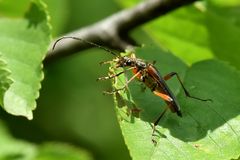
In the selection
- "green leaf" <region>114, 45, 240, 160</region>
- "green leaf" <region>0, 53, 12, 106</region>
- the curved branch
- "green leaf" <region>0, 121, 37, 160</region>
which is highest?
"green leaf" <region>0, 53, 12, 106</region>

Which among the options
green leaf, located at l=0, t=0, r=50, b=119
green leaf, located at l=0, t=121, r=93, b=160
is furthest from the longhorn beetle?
green leaf, located at l=0, t=121, r=93, b=160

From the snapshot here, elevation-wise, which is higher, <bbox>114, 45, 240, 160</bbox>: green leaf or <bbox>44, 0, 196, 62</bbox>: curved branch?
<bbox>44, 0, 196, 62</bbox>: curved branch

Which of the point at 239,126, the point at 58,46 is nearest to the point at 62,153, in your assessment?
the point at 58,46

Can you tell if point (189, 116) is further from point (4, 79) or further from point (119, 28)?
point (119, 28)

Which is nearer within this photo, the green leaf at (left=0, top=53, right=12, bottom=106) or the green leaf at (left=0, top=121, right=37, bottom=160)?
the green leaf at (left=0, top=53, right=12, bottom=106)

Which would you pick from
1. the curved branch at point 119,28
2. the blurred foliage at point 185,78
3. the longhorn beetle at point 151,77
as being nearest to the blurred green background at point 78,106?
the blurred foliage at point 185,78

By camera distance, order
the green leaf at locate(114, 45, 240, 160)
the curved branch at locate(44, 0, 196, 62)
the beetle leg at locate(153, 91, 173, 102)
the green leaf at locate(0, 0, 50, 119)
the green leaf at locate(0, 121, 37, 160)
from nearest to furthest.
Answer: the green leaf at locate(114, 45, 240, 160), the green leaf at locate(0, 0, 50, 119), the beetle leg at locate(153, 91, 173, 102), the curved branch at locate(44, 0, 196, 62), the green leaf at locate(0, 121, 37, 160)

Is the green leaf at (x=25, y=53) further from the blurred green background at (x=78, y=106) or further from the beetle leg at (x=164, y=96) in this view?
the blurred green background at (x=78, y=106)

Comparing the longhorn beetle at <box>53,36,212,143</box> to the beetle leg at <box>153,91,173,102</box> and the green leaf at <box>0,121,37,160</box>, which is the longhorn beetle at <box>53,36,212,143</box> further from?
the green leaf at <box>0,121,37,160</box>
